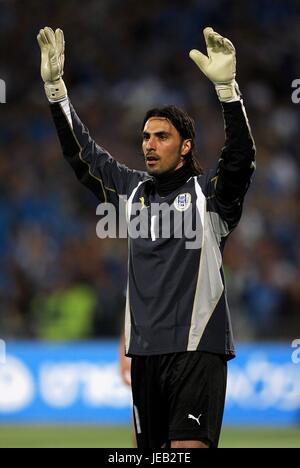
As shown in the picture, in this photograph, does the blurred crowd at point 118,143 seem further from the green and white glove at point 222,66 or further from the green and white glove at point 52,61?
the green and white glove at point 222,66

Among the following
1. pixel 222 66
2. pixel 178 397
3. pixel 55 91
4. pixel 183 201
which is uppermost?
pixel 55 91

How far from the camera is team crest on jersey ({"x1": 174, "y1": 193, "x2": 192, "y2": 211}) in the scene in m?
5.46

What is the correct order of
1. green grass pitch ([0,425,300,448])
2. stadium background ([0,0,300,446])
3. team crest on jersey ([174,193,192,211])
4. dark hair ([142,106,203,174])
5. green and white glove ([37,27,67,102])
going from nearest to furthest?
team crest on jersey ([174,193,192,211]), dark hair ([142,106,203,174]), green and white glove ([37,27,67,102]), green grass pitch ([0,425,300,448]), stadium background ([0,0,300,446])

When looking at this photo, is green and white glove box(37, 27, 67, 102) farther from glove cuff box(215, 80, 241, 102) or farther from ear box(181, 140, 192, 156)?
glove cuff box(215, 80, 241, 102)

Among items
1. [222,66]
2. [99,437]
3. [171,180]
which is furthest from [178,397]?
[99,437]

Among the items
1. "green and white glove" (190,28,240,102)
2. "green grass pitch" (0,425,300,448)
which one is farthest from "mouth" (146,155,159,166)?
"green grass pitch" (0,425,300,448)

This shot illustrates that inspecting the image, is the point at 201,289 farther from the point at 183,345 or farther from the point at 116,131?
the point at 116,131

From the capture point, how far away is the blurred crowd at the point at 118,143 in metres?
14.5

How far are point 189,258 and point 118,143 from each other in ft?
37.1

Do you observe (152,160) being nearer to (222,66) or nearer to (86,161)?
(86,161)

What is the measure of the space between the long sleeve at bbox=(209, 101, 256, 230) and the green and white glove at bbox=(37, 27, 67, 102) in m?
1.10

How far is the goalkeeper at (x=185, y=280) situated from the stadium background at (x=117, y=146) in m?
7.59

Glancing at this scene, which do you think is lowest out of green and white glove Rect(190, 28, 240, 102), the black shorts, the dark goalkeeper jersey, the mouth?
the black shorts

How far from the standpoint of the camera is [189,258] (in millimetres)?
5375
